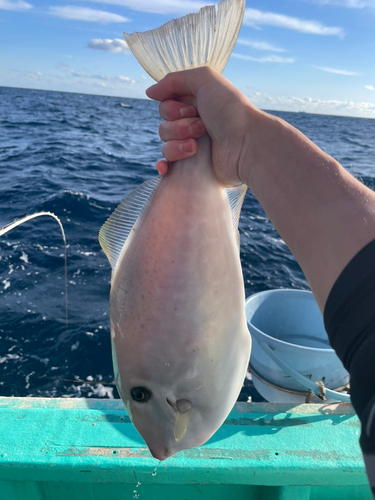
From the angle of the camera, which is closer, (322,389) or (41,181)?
(322,389)

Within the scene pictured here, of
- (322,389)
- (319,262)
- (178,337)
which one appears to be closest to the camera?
(319,262)

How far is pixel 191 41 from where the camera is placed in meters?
1.31

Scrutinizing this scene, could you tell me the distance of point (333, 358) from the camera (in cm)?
296

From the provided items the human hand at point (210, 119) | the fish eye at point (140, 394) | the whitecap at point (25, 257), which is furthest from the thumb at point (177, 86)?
the whitecap at point (25, 257)

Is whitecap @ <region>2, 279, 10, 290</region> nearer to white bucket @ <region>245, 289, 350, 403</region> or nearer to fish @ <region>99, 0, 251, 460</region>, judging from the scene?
white bucket @ <region>245, 289, 350, 403</region>

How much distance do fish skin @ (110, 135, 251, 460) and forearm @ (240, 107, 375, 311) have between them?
0.88 ft

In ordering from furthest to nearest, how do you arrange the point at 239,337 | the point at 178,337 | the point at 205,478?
the point at 205,478 → the point at 239,337 → the point at 178,337

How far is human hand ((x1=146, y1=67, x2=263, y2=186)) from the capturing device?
131cm

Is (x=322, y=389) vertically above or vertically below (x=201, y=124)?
below

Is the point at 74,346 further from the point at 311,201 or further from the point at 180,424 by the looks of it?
the point at 311,201

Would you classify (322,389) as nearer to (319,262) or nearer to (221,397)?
(221,397)

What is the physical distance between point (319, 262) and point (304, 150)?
1.24 feet

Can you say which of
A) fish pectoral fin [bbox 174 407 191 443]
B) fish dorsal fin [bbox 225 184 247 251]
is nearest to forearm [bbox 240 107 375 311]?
fish dorsal fin [bbox 225 184 247 251]

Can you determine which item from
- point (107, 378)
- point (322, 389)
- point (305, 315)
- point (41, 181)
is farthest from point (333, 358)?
point (41, 181)
